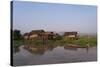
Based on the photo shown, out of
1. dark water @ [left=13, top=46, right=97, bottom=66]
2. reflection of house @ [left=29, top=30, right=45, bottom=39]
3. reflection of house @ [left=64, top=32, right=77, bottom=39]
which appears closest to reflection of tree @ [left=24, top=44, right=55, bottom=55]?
dark water @ [left=13, top=46, right=97, bottom=66]

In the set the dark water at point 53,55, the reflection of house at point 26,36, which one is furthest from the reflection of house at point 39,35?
the dark water at point 53,55

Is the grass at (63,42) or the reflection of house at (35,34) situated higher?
the reflection of house at (35,34)

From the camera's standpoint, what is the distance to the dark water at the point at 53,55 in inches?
85.4

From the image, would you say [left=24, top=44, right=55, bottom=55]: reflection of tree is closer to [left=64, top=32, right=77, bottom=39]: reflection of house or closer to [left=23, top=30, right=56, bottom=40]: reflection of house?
[left=23, top=30, right=56, bottom=40]: reflection of house

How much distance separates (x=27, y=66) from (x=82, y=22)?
0.83 meters

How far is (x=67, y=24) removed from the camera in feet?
7.74

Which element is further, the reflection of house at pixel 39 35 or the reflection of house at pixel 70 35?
the reflection of house at pixel 70 35

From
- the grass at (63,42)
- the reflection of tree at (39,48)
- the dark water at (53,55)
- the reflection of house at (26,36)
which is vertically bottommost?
the dark water at (53,55)

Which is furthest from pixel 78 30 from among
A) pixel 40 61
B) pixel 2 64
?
pixel 2 64

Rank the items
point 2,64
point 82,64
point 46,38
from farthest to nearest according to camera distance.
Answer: point 82,64
point 46,38
point 2,64

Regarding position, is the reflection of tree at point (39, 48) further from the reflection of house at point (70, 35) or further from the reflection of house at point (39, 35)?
the reflection of house at point (70, 35)

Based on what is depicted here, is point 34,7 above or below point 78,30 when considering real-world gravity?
above

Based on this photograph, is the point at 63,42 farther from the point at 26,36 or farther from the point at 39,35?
the point at 26,36

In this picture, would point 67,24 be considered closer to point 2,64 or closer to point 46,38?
point 46,38
